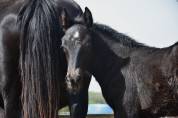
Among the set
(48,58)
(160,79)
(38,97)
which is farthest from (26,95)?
(160,79)

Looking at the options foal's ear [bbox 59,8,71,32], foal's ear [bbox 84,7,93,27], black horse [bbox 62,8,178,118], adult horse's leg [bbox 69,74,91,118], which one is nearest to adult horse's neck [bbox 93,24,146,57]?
black horse [bbox 62,8,178,118]

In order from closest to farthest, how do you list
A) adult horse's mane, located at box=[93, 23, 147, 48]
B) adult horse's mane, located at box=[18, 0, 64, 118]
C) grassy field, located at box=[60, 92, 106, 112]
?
adult horse's mane, located at box=[18, 0, 64, 118] < adult horse's mane, located at box=[93, 23, 147, 48] < grassy field, located at box=[60, 92, 106, 112]

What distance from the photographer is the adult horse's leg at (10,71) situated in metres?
3.94

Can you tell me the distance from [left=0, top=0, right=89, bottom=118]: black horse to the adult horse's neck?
0.54m

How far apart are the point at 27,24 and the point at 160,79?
1.37 metres

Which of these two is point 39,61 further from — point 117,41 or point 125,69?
point 117,41

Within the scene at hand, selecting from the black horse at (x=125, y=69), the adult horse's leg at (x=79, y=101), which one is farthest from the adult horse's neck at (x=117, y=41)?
the adult horse's leg at (x=79, y=101)

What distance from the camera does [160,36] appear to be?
6.09 meters

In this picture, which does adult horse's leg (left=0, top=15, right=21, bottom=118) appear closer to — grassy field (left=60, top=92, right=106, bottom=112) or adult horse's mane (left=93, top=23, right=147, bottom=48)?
adult horse's mane (left=93, top=23, right=147, bottom=48)

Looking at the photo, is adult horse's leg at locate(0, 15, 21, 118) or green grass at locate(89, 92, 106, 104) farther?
green grass at locate(89, 92, 106, 104)

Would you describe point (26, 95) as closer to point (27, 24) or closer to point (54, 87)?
point (54, 87)

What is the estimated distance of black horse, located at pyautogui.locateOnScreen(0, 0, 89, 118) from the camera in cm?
375

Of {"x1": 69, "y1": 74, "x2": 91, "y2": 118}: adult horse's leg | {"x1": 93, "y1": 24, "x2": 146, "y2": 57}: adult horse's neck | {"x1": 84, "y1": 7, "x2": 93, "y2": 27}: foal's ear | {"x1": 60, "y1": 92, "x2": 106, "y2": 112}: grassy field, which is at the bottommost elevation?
{"x1": 60, "y1": 92, "x2": 106, "y2": 112}: grassy field

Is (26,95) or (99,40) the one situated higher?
(99,40)
